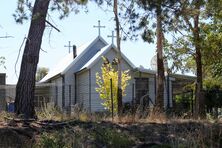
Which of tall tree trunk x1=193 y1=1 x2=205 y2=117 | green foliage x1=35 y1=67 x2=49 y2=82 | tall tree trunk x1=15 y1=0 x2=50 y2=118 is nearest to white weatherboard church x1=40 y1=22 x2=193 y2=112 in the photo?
tall tree trunk x1=193 y1=1 x2=205 y2=117

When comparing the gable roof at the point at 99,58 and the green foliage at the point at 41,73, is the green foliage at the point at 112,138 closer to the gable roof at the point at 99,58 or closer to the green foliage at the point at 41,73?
the gable roof at the point at 99,58

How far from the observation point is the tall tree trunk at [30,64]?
14836mm

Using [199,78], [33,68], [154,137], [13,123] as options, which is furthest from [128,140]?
[199,78]

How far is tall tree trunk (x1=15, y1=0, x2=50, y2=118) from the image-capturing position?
14836mm

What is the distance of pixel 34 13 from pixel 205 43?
10.4 m

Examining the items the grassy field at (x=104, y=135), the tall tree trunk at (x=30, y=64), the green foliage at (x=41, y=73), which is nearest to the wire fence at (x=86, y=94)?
the tall tree trunk at (x=30, y=64)

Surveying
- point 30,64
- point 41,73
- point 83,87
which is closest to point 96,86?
point 83,87

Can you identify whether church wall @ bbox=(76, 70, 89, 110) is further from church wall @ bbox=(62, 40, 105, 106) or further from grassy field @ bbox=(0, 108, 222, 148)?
grassy field @ bbox=(0, 108, 222, 148)

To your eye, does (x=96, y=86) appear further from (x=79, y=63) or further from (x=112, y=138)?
(x=112, y=138)

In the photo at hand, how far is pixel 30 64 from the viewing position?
1497 centimetres

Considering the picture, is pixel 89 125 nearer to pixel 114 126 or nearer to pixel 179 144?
pixel 114 126

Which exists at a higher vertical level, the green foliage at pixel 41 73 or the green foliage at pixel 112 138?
the green foliage at pixel 41 73

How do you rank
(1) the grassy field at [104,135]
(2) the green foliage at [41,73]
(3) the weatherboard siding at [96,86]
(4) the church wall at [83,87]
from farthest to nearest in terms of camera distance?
(2) the green foliage at [41,73] → (4) the church wall at [83,87] → (3) the weatherboard siding at [96,86] → (1) the grassy field at [104,135]

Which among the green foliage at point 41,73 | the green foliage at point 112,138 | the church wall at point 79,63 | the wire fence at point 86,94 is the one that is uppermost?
the green foliage at point 41,73
